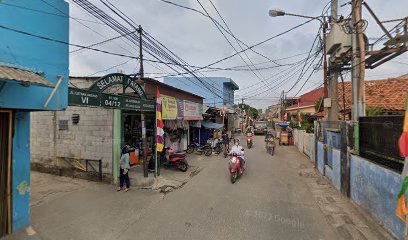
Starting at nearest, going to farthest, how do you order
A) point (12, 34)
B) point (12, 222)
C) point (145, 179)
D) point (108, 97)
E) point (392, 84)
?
point (12, 34)
point (12, 222)
point (108, 97)
point (145, 179)
point (392, 84)

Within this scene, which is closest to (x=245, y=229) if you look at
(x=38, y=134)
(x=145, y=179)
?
(x=145, y=179)

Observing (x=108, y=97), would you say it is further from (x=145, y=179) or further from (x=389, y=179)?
(x=389, y=179)

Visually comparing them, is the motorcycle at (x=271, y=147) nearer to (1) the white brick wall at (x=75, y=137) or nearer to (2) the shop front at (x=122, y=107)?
(2) the shop front at (x=122, y=107)

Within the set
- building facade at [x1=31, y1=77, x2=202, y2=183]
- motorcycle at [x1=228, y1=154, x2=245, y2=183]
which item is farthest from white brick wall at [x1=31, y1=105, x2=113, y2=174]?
motorcycle at [x1=228, y1=154, x2=245, y2=183]

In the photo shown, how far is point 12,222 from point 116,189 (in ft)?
11.8

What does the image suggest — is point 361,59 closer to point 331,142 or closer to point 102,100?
point 331,142

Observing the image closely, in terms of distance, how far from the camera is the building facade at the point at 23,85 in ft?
15.6

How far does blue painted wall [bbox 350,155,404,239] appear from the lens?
4778 millimetres

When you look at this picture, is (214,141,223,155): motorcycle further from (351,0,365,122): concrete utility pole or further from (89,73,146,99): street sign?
(351,0,365,122): concrete utility pole

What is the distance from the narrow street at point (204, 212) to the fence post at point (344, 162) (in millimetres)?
352

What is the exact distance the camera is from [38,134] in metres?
11.3

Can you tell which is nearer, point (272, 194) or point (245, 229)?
point (245, 229)

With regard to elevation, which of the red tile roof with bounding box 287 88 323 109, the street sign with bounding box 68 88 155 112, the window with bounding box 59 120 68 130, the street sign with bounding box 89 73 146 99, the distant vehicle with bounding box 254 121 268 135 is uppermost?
the red tile roof with bounding box 287 88 323 109

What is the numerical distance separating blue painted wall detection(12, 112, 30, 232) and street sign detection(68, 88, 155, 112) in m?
1.09
